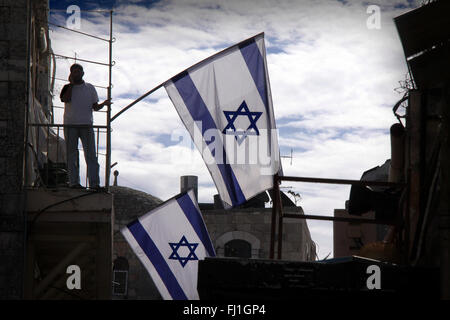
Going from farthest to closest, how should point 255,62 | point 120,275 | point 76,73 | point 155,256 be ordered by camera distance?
point 120,275
point 155,256
point 76,73
point 255,62

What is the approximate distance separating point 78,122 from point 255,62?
2593 mm

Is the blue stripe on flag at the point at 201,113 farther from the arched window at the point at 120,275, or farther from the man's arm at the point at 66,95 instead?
the arched window at the point at 120,275

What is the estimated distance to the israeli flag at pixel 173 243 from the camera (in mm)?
14915

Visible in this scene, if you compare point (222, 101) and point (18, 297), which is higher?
point (222, 101)

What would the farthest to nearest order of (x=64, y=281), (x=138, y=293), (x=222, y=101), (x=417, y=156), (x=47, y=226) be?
(x=138, y=293), (x=64, y=281), (x=47, y=226), (x=222, y=101), (x=417, y=156)

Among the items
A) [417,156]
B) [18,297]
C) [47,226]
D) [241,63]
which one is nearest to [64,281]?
[47,226]

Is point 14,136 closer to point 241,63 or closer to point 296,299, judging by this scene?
point 241,63

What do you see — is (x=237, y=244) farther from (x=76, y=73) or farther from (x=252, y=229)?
(x=76, y=73)

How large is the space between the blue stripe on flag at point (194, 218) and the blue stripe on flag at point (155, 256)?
31.4 inches

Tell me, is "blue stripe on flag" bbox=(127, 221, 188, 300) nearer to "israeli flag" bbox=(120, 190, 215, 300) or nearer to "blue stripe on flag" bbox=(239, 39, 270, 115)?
"israeli flag" bbox=(120, 190, 215, 300)

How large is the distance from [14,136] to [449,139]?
6294 millimetres

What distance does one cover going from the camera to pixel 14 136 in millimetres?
11594

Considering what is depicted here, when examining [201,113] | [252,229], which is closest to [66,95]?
[201,113]

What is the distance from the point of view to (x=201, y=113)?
1113cm
